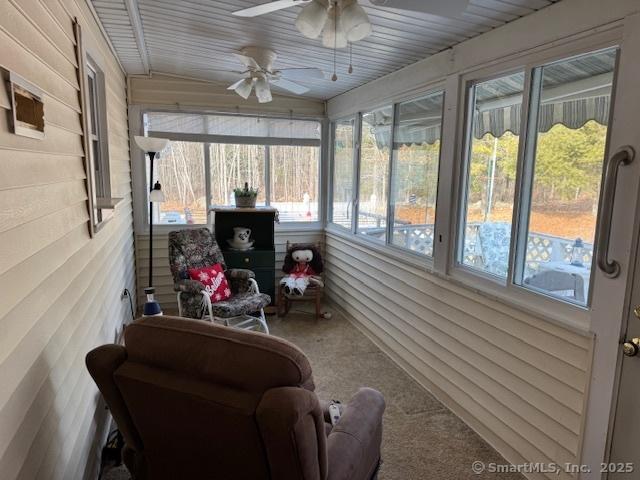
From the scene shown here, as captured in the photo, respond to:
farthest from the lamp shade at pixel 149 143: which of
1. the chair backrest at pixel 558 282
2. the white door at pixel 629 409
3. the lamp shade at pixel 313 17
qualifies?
the white door at pixel 629 409

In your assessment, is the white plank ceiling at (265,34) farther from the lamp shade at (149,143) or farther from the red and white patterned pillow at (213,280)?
the red and white patterned pillow at (213,280)

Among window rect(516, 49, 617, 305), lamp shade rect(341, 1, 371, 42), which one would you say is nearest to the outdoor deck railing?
window rect(516, 49, 617, 305)

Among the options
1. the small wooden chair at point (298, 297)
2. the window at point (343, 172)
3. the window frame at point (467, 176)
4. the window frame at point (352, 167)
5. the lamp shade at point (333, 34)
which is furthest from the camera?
the window at point (343, 172)

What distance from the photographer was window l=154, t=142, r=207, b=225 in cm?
447

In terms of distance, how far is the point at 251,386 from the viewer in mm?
1166

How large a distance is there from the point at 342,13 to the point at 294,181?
319 cm

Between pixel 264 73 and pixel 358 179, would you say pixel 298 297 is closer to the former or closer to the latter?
pixel 358 179

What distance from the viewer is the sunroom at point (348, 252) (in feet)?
4.01

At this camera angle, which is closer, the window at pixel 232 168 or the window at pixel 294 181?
the window at pixel 232 168

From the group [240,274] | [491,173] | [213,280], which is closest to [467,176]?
[491,173]

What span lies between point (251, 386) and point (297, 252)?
341 centimetres

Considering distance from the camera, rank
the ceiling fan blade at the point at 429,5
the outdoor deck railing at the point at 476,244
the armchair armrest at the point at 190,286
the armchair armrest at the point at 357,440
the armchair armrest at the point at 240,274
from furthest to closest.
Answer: the armchair armrest at the point at 240,274, the armchair armrest at the point at 190,286, the outdoor deck railing at the point at 476,244, the ceiling fan blade at the point at 429,5, the armchair armrest at the point at 357,440

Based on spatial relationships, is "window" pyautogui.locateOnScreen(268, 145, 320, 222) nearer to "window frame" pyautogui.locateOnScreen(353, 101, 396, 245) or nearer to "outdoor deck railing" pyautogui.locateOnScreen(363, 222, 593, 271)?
"window frame" pyautogui.locateOnScreen(353, 101, 396, 245)

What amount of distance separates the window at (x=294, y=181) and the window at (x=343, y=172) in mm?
271
